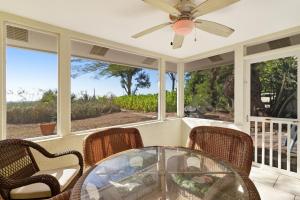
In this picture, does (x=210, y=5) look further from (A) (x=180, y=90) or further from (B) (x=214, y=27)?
(A) (x=180, y=90)

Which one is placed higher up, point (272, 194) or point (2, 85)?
point (2, 85)

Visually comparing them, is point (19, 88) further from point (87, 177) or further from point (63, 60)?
point (87, 177)

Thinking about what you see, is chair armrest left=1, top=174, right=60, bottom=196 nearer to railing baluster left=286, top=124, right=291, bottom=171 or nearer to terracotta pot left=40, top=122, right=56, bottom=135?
terracotta pot left=40, top=122, right=56, bottom=135

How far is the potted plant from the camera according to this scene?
287 cm

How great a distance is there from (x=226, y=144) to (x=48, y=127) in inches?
97.7

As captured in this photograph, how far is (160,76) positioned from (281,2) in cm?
285

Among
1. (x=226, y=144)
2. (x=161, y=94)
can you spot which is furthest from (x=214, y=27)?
(x=161, y=94)

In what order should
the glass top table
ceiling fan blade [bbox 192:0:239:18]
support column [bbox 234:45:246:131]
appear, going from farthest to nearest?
support column [bbox 234:45:246:131], ceiling fan blade [bbox 192:0:239:18], the glass top table

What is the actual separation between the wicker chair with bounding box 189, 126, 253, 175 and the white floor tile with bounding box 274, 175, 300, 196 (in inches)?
56.0

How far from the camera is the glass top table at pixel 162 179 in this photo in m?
1.21

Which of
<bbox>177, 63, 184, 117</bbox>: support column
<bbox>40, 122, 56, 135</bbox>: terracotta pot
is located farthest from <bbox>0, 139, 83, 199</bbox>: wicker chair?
<bbox>177, 63, 184, 117</bbox>: support column

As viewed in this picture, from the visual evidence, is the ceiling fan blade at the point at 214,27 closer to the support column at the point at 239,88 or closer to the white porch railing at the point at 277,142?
the support column at the point at 239,88

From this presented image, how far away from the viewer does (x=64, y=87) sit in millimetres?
2986

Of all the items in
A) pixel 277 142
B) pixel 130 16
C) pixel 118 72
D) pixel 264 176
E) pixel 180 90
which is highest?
pixel 130 16
